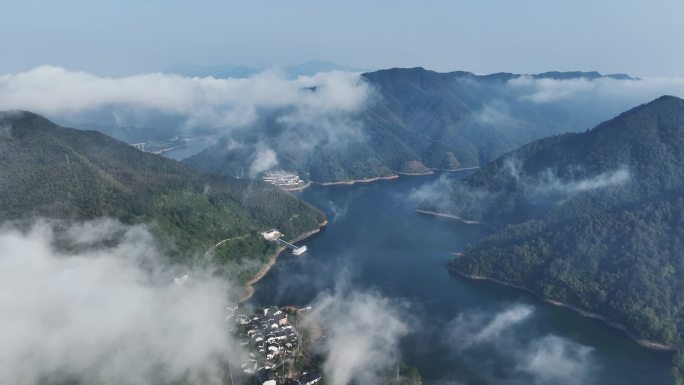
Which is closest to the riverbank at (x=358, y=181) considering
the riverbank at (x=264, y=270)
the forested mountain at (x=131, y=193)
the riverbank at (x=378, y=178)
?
the riverbank at (x=378, y=178)

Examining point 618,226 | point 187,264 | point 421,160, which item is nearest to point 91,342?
point 187,264

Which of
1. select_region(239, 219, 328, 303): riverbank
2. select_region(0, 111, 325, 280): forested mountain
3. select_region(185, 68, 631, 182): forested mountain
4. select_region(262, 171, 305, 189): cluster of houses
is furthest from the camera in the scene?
select_region(185, 68, 631, 182): forested mountain

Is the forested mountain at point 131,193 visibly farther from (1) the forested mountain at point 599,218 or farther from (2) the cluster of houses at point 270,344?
(1) the forested mountain at point 599,218

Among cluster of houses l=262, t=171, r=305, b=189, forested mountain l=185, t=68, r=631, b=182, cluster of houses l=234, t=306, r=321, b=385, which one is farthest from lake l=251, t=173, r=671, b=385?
forested mountain l=185, t=68, r=631, b=182

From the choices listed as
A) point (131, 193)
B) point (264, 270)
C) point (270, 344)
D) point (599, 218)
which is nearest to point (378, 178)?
point (264, 270)

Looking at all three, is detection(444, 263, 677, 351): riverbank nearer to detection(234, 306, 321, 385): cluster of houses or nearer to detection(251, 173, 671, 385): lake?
detection(251, 173, 671, 385): lake

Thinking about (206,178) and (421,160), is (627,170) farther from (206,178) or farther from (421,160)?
(421,160)
